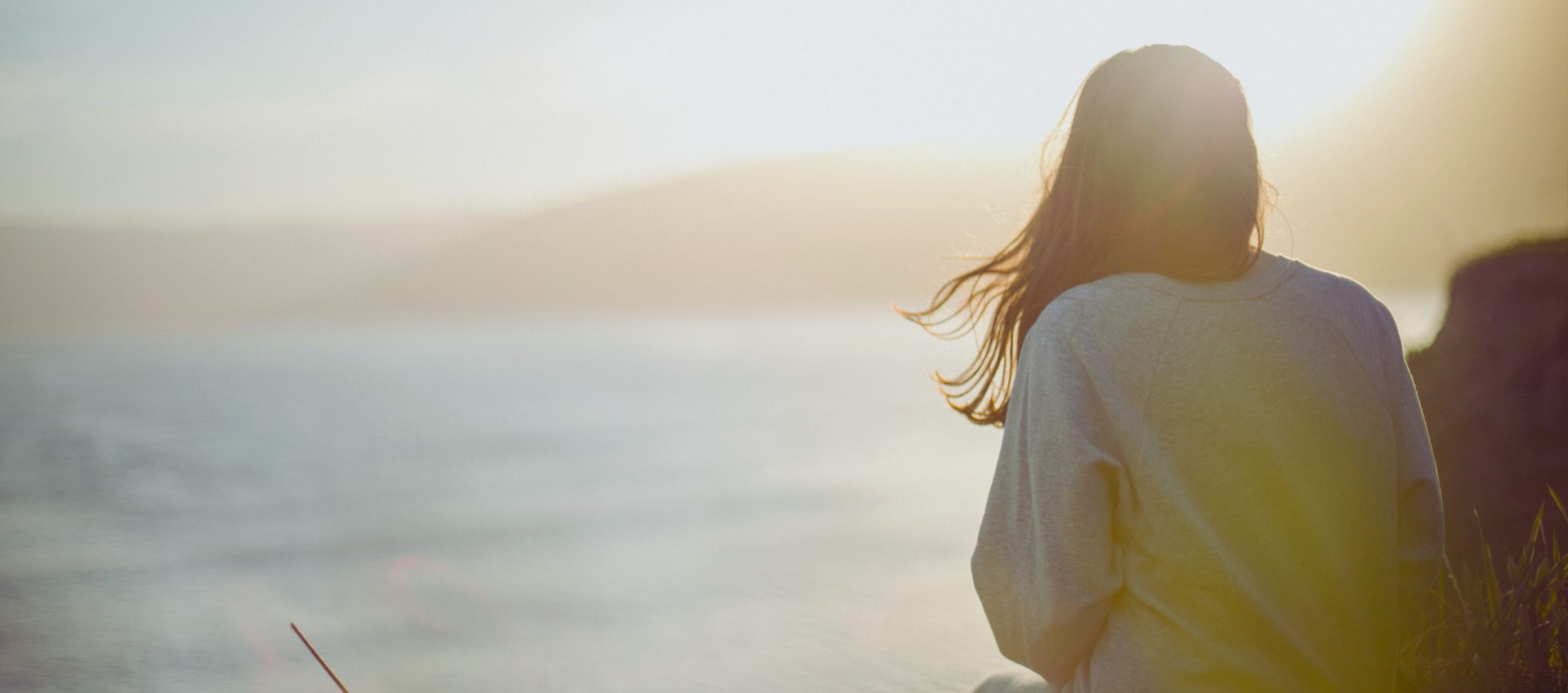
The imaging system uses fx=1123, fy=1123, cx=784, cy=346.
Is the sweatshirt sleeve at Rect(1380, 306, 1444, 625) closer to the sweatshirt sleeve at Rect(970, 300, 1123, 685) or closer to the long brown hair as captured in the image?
the long brown hair

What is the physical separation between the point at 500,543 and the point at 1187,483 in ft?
24.2

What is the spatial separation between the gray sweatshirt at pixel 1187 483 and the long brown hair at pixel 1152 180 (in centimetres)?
5

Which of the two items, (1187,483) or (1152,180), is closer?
(1187,483)

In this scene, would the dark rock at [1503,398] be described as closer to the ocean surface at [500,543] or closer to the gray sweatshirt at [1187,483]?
the ocean surface at [500,543]

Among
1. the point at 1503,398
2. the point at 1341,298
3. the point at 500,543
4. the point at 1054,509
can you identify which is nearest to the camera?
the point at 1054,509

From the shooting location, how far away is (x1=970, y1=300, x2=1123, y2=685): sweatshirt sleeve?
1106 mm

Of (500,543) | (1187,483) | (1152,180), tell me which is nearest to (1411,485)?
(1187,483)

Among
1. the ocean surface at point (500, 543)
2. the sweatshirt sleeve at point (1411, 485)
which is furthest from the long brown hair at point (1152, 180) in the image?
the ocean surface at point (500, 543)

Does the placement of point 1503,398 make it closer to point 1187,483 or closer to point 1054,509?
point 1187,483

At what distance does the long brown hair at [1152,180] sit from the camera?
1.21 meters

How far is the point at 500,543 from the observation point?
26.2 feet

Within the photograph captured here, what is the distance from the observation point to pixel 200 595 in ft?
22.8

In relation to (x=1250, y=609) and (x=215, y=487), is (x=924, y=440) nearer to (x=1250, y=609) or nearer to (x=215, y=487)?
(x=215, y=487)

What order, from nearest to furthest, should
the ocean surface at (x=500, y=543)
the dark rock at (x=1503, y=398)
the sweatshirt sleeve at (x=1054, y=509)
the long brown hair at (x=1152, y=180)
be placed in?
the sweatshirt sleeve at (x=1054, y=509) < the long brown hair at (x=1152, y=180) < the dark rock at (x=1503, y=398) < the ocean surface at (x=500, y=543)
